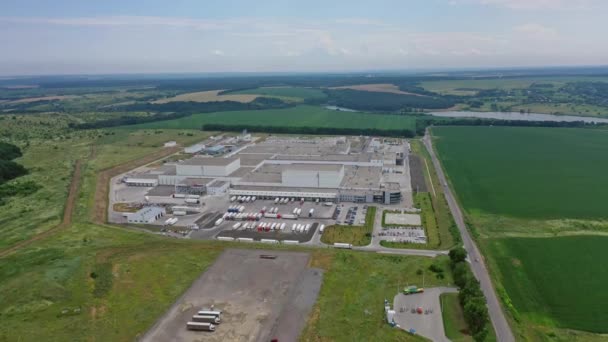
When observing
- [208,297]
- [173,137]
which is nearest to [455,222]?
[208,297]

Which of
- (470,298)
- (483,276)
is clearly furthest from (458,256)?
(470,298)

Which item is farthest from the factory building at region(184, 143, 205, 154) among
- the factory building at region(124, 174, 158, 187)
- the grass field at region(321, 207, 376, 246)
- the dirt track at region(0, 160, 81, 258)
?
the grass field at region(321, 207, 376, 246)

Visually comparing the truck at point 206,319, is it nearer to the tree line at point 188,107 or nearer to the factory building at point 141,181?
the factory building at point 141,181

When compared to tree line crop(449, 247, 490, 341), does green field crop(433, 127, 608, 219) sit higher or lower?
higher

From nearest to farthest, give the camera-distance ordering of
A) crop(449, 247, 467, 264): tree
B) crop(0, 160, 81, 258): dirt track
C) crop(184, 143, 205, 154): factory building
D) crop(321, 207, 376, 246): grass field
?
1. crop(449, 247, 467, 264): tree
2. crop(0, 160, 81, 258): dirt track
3. crop(321, 207, 376, 246): grass field
4. crop(184, 143, 205, 154): factory building

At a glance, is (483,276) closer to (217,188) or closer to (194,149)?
(217,188)

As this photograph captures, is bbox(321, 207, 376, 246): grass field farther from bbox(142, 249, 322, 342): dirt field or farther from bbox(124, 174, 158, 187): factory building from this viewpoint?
bbox(124, 174, 158, 187): factory building
